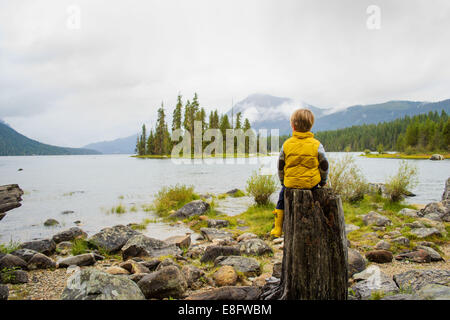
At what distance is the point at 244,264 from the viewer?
4.98 meters

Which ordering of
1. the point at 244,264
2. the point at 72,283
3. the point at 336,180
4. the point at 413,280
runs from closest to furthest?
1. the point at 72,283
2. the point at 413,280
3. the point at 244,264
4. the point at 336,180

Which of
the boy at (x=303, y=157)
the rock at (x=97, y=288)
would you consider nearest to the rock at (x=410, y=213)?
the boy at (x=303, y=157)

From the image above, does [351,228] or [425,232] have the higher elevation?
[425,232]

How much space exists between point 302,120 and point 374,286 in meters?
2.60

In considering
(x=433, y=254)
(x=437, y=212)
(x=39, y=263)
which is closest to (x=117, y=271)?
(x=39, y=263)

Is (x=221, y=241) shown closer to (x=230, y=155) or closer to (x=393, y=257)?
(x=393, y=257)

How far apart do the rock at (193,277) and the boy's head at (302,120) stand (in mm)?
2841

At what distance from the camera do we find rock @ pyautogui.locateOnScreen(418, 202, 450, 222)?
8609 mm

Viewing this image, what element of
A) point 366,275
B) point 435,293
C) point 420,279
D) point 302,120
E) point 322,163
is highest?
point 302,120

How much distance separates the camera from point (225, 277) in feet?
14.1

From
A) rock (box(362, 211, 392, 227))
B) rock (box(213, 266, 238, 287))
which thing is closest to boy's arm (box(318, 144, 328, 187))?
rock (box(213, 266, 238, 287))

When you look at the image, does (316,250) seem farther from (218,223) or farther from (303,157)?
(218,223)
